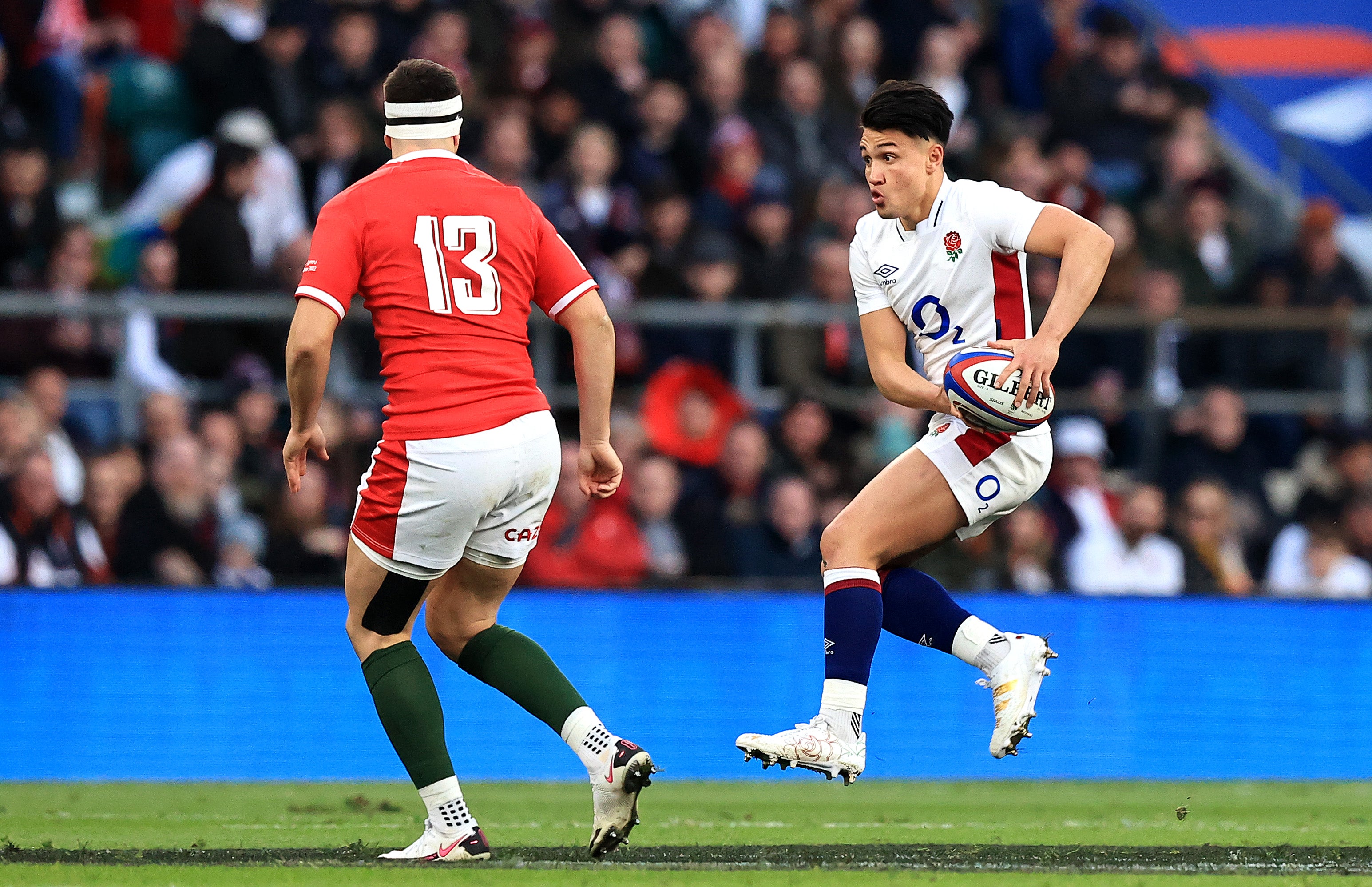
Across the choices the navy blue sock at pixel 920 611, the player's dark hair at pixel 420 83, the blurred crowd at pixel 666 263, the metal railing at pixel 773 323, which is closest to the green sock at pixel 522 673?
the navy blue sock at pixel 920 611

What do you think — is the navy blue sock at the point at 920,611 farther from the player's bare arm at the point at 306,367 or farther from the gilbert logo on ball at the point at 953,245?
the player's bare arm at the point at 306,367

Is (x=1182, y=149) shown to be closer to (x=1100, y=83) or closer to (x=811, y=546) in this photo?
(x=1100, y=83)

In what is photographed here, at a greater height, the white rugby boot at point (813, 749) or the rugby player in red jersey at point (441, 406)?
the rugby player in red jersey at point (441, 406)

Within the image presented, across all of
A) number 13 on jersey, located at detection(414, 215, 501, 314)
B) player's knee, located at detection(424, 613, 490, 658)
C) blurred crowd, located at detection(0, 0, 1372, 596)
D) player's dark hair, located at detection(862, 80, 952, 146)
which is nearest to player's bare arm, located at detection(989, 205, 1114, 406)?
player's dark hair, located at detection(862, 80, 952, 146)

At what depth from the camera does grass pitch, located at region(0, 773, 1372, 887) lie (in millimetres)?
5270

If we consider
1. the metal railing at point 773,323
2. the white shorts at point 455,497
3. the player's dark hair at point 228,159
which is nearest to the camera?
the white shorts at point 455,497

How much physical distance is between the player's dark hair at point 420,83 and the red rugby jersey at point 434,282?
19 cm

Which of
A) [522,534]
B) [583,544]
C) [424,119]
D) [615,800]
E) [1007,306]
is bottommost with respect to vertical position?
[583,544]

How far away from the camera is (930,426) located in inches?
252

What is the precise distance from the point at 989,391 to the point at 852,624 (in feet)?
2.82

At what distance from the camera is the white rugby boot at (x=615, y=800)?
220 inches

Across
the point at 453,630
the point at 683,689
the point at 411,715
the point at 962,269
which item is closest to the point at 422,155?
the point at 453,630

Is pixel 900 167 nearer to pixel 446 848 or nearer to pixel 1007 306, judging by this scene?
pixel 1007 306

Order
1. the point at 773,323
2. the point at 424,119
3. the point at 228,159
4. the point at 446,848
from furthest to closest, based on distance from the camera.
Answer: the point at 228,159 → the point at 773,323 → the point at 424,119 → the point at 446,848
